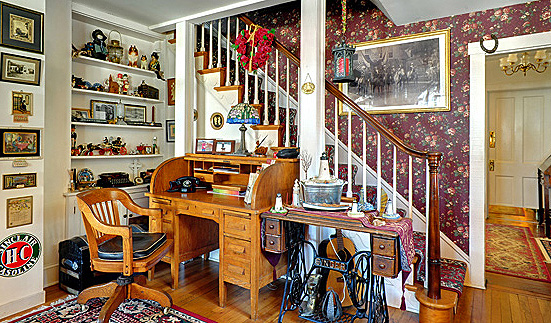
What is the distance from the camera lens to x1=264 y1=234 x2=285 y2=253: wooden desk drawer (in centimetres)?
257

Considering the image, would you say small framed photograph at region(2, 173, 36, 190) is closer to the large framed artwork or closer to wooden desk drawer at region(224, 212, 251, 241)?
wooden desk drawer at region(224, 212, 251, 241)

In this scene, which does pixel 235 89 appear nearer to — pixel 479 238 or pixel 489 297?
pixel 479 238

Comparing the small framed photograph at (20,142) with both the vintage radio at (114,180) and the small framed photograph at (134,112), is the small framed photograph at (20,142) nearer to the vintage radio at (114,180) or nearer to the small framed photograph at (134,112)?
the vintage radio at (114,180)

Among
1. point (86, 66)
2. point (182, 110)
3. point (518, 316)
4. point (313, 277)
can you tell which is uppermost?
point (86, 66)

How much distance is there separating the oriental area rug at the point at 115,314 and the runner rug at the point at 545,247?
4.25m

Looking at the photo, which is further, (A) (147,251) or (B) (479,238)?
(B) (479,238)

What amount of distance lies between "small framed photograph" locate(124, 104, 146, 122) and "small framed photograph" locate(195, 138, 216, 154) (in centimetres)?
127

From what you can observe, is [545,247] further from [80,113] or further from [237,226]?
[80,113]

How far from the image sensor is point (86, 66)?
3850 millimetres

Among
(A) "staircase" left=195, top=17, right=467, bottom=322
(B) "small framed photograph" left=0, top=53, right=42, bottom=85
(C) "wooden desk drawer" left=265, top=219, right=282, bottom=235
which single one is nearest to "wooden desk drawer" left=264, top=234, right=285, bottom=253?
(C) "wooden desk drawer" left=265, top=219, right=282, bottom=235

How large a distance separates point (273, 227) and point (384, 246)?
32.3 inches

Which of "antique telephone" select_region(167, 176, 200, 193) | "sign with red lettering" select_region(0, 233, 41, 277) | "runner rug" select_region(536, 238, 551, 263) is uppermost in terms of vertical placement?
"antique telephone" select_region(167, 176, 200, 193)

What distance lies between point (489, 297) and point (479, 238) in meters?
0.56

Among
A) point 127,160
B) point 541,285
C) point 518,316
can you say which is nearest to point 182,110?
point 127,160
